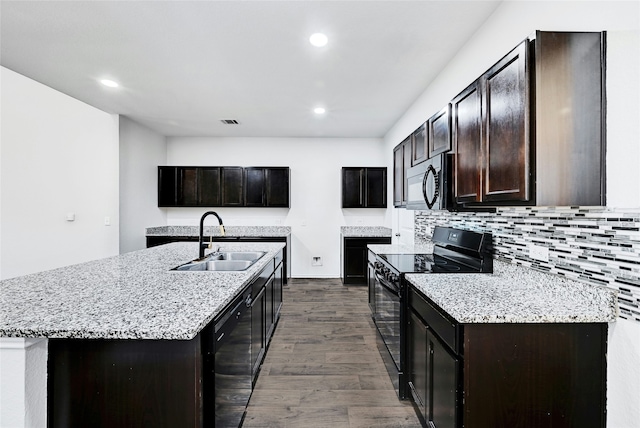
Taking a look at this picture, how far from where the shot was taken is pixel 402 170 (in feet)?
10.8

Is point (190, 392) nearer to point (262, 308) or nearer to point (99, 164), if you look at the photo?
point (262, 308)

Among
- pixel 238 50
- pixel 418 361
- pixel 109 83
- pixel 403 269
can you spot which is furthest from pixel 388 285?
pixel 109 83

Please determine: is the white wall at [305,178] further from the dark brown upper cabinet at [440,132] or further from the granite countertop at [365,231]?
the dark brown upper cabinet at [440,132]

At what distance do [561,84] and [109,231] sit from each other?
5.16m

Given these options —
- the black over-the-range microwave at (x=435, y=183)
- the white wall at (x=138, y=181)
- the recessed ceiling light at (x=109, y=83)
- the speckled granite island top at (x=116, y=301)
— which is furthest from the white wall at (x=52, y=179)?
the black over-the-range microwave at (x=435, y=183)

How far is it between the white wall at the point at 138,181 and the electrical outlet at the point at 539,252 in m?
4.91

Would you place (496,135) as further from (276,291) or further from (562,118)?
(276,291)

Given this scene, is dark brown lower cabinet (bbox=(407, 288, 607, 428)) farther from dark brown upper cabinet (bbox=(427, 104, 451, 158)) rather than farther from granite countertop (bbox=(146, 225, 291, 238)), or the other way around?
granite countertop (bbox=(146, 225, 291, 238))

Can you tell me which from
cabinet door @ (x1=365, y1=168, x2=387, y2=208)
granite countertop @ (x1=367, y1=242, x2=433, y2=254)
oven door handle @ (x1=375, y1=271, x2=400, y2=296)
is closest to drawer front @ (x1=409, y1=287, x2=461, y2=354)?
oven door handle @ (x1=375, y1=271, x2=400, y2=296)

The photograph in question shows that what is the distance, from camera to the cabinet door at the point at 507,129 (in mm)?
1328

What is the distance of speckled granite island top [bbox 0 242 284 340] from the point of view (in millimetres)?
1058

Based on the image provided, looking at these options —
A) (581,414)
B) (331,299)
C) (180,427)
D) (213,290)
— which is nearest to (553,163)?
(581,414)

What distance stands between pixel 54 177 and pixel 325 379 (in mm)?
4786

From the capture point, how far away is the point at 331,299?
4316mm
